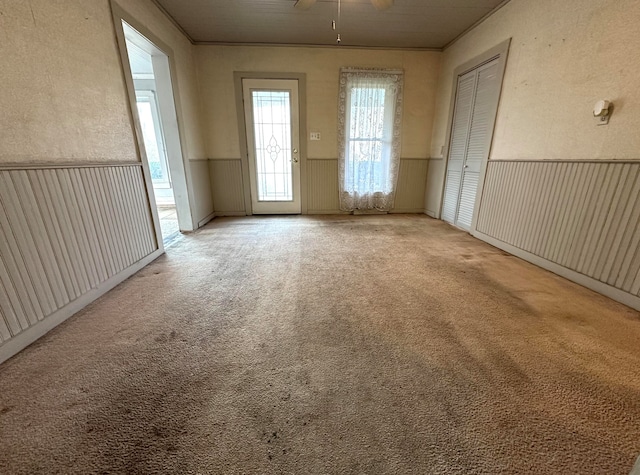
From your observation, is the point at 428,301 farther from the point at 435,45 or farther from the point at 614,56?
the point at 435,45

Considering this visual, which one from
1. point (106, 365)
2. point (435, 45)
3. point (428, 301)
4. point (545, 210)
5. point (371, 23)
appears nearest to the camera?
point (106, 365)

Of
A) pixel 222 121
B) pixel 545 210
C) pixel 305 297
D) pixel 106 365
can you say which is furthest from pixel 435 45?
pixel 106 365

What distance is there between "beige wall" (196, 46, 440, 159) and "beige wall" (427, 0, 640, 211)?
1.07 meters

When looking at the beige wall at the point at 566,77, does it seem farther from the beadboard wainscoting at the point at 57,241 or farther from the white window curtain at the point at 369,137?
the beadboard wainscoting at the point at 57,241

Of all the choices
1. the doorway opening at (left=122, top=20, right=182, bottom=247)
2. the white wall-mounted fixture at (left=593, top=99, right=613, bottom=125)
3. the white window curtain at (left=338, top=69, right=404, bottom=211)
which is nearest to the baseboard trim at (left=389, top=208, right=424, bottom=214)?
the white window curtain at (left=338, top=69, right=404, bottom=211)

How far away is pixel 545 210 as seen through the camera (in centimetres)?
244

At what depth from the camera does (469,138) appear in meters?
3.54

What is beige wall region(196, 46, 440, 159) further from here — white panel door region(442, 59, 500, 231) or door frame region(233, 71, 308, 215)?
white panel door region(442, 59, 500, 231)

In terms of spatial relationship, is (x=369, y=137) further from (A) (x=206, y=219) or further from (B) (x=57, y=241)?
(B) (x=57, y=241)

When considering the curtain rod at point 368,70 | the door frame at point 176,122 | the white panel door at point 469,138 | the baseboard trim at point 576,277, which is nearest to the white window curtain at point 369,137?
the curtain rod at point 368,70

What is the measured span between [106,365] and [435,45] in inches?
207

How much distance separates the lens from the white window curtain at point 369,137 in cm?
412

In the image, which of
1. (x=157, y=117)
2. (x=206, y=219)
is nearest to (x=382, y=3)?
(x=206, y=219)

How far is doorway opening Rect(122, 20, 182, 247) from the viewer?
9.78 ft
